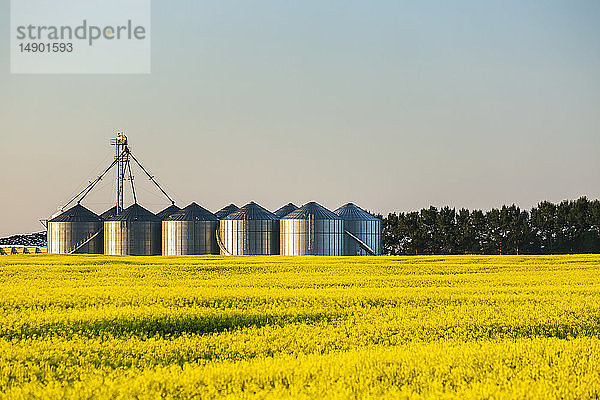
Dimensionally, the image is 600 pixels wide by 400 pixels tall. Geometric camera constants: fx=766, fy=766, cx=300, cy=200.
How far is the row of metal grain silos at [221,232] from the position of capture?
7581cm

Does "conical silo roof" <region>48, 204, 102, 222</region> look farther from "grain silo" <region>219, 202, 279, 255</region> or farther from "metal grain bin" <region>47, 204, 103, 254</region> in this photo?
"grain silo" <region>219, 202, 279, 255</region>

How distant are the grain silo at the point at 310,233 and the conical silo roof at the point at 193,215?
8692 mm

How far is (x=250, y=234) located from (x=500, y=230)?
3946cm

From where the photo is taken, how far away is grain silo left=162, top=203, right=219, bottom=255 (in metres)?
78.8

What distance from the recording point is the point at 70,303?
742 inches

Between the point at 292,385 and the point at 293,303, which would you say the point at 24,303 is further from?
the point at 292,385

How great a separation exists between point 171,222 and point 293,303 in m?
61.9

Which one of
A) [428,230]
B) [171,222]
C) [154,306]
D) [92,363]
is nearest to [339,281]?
[154,306]

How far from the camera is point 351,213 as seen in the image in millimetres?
81000

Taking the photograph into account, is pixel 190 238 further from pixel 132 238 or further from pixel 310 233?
pixel 310 233

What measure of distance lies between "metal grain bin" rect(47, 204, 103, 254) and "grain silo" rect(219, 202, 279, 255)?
15.6 m

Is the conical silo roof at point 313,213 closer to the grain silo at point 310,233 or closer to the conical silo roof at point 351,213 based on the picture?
the grain silo at point 310,233

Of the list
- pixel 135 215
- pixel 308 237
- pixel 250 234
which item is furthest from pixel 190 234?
pixel 308 237

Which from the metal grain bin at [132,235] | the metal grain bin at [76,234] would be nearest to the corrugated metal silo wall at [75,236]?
the metal grain bin at [76,234]
